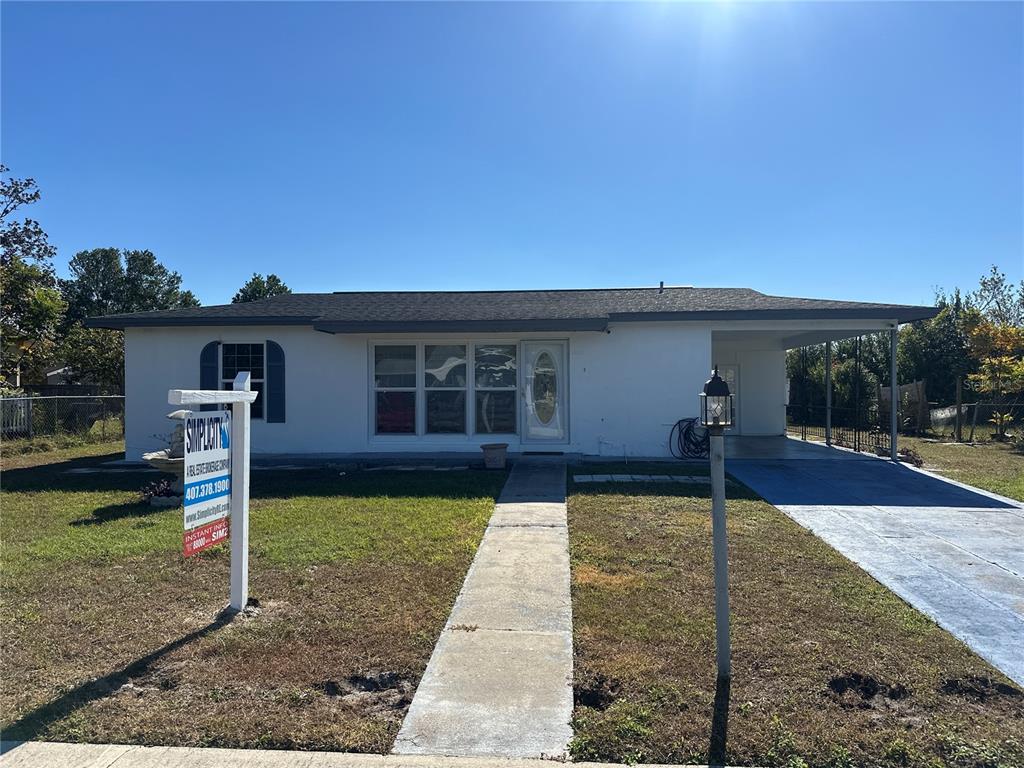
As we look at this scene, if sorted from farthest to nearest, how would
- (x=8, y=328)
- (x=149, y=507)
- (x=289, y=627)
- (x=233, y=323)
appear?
(x=8, y=328) → (x=233, y=323) → (x=149, y=507) → (x=289, y=627)

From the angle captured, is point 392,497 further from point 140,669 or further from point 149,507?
point 140,669

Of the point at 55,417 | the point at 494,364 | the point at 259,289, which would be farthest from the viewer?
the point at 259,289

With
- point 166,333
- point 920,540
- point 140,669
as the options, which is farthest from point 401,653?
point 166,333

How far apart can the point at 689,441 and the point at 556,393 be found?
2.63 m

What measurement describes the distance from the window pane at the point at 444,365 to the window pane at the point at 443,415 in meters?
0.24

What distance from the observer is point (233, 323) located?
1276cm

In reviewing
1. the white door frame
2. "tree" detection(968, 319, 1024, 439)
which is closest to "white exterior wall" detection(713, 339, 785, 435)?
"tree" detection(968, 319, 1024, 439)

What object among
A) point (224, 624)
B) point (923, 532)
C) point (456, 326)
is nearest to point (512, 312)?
point (456, 326)

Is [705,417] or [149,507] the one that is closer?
[705,417]

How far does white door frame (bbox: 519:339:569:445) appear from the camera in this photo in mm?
13023

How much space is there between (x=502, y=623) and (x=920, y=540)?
15.9 feet

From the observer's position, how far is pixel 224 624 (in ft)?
15.0

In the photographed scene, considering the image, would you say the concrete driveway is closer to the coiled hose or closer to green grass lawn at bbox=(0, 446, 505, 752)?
Answer: the coiled hose

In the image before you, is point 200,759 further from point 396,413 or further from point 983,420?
point 983,420
